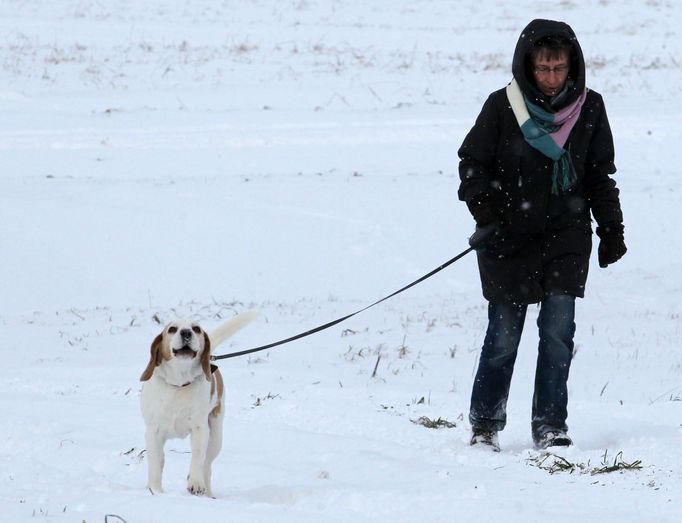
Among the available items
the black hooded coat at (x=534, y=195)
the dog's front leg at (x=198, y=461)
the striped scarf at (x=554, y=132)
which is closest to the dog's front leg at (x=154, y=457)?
the dog's front leg at (x=198, y=461)

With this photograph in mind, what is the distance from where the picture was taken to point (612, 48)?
926 inches

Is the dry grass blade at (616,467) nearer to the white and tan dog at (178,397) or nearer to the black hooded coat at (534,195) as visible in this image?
the black hooded coat at (534,195)

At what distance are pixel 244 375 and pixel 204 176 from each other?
369 inches

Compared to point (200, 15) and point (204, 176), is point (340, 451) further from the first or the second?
point (200, 15)

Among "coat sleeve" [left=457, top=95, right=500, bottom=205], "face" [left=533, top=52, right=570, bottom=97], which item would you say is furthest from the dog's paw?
"face" [left=533, top=52, right=570, bottom=97]

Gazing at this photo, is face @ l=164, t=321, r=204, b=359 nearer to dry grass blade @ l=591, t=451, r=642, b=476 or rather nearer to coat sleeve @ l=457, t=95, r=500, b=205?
coat sleeve @ l=457, t=95, r=500, b=205

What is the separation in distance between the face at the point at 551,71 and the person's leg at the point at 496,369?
1.11 meters

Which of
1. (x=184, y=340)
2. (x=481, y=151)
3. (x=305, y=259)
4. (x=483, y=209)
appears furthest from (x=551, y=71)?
(x=305, y=259)

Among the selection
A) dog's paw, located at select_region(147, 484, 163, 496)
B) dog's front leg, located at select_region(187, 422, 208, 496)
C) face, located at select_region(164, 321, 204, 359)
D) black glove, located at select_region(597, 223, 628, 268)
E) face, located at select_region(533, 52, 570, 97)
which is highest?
face, located at select_region(533, 52, 570, 97)

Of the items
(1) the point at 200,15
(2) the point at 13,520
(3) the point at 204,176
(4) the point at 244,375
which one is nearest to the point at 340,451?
(2) the point at 13,520

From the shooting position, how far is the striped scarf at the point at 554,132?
199 inches

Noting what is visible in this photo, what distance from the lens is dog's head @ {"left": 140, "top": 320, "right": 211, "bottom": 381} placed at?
14.2ft

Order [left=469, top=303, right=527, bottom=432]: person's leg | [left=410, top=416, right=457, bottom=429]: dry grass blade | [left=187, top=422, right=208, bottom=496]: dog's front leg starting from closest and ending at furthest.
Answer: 1. [left=187, top=422, right=208, bottom=496]: dog's front leg
2. [left=469, top=303, right=527, bottom=432]: person's leg
3. [left=410, top=416, right=457, bottom=429]: dry grass blade

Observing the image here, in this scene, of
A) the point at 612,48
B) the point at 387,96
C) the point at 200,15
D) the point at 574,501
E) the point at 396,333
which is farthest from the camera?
the point at 200,15
